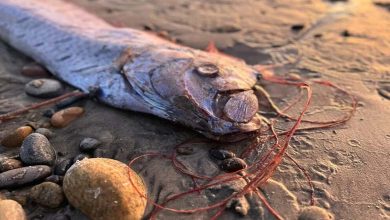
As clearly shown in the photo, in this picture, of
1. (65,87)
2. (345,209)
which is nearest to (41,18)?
(65,87)

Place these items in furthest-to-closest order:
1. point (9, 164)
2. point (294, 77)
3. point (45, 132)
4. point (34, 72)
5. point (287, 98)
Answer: point (34, 72), point (294, 77), point (287, 98), point (45, 132), point (9, 164)

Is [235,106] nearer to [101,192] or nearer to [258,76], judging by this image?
[258,76]

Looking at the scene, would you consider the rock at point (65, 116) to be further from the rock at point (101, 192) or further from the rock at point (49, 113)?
the rock at point (101, 192)

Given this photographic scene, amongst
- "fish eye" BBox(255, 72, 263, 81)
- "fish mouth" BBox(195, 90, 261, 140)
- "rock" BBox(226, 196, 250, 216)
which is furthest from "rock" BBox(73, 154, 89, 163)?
"fish eye" BBox(255, 72, 263, 81)

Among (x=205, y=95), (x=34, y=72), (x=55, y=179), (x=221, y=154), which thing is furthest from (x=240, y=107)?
(x=34, y=72)

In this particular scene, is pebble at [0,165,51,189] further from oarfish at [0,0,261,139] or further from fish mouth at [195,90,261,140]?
fish mouth at [195,90,261,140]

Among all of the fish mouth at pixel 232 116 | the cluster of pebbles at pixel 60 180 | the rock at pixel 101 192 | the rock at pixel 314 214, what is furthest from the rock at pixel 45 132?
the rock at pixel 314 214
